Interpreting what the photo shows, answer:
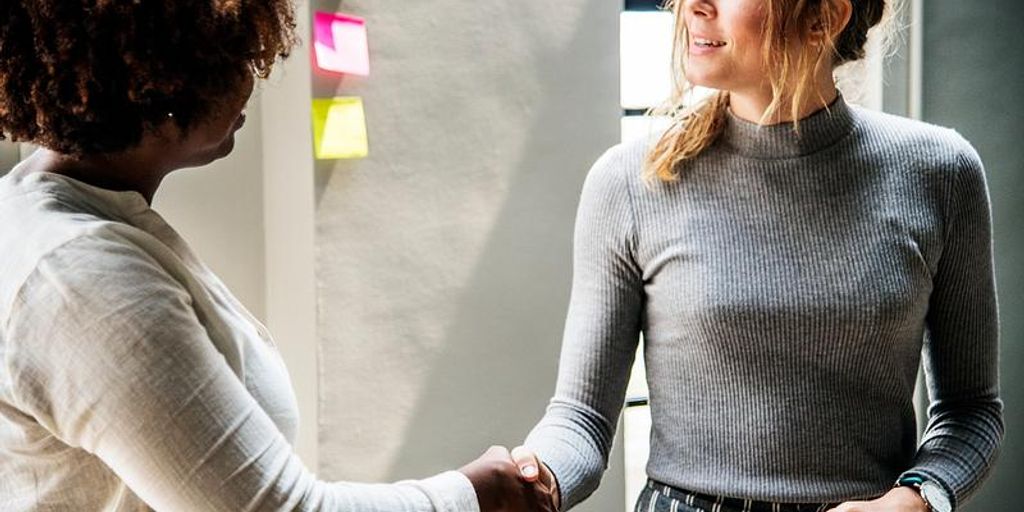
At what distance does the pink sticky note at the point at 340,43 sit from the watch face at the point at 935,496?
1397mm

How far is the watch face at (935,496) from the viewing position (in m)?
1.51

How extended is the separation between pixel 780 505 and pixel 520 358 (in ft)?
3.90

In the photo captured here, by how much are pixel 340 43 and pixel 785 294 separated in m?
1.20

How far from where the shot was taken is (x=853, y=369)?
5.05ft

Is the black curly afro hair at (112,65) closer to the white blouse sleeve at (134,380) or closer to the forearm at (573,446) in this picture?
the white blouse sleeve at (134,380)

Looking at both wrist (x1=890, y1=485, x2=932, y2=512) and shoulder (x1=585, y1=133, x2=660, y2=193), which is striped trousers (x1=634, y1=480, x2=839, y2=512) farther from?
shoulder (x1=585, y1=133, x2=660, y2=193)

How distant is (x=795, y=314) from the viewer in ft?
5.08

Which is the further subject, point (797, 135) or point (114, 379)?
point (797, 135)

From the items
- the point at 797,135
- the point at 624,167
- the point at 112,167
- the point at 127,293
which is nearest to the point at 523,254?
the point at 624,167

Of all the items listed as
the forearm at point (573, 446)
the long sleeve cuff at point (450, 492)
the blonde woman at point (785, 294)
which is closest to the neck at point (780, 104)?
the blonde woman at point (785, 294)

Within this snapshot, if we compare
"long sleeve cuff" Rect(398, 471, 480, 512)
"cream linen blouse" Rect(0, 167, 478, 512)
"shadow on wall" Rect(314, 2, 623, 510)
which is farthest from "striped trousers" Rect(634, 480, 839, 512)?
"shadow on wall" Rect(314, 2, 623, 510)

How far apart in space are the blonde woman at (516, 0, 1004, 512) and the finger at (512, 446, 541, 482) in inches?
1.6

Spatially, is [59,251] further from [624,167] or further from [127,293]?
[624,167]

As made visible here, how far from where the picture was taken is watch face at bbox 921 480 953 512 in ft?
4.97
